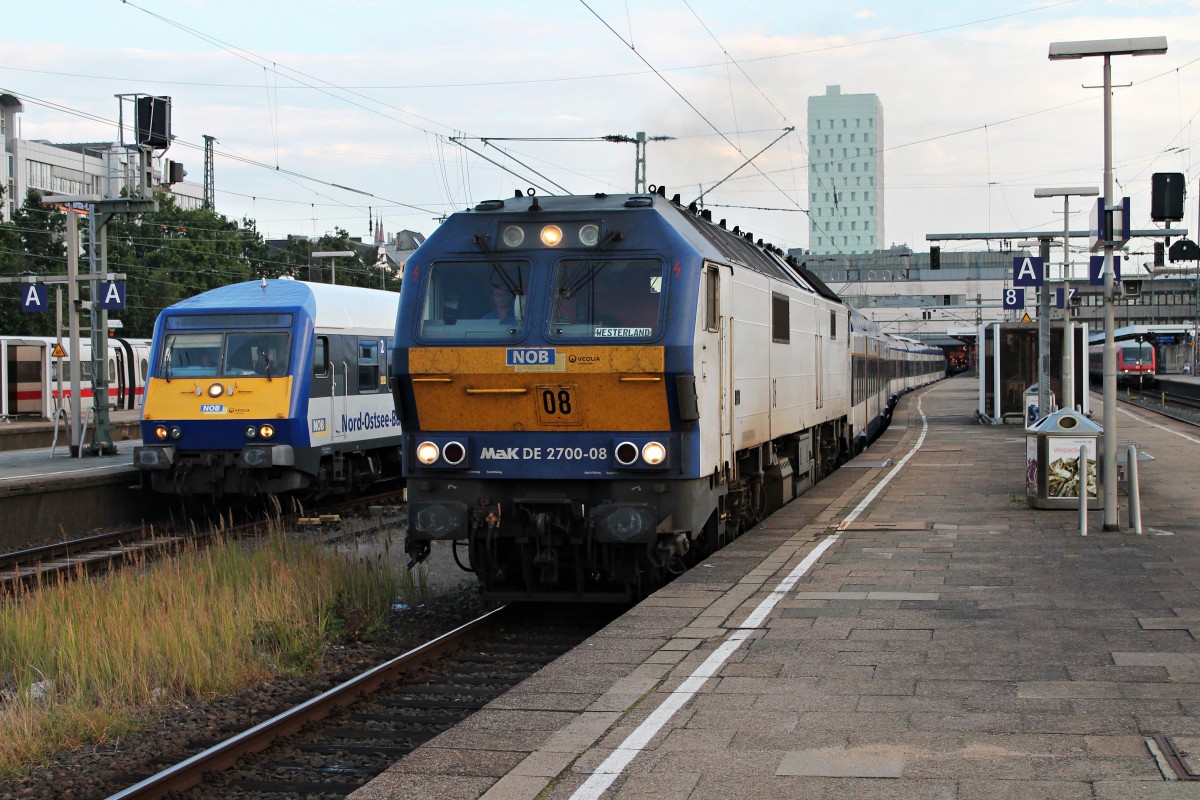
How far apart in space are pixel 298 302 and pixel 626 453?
329 inches

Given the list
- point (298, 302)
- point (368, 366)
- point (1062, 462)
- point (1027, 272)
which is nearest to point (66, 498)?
point (298, 302)

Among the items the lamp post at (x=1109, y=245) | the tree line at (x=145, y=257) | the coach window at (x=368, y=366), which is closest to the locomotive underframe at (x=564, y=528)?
the lamp post at (x=1109, y=245)

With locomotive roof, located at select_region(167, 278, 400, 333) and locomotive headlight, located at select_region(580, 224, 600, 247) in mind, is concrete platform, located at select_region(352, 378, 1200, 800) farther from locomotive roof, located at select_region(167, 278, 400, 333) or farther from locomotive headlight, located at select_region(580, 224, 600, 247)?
locomotive roof, located at select_region(167, 278, 400, 333)

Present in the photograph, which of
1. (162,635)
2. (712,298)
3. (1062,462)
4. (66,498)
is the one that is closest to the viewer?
(162,635)

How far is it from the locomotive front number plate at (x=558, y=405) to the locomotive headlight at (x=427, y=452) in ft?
2.89

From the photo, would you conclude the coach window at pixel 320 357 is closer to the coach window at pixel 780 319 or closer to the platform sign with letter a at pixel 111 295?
the coach window at pixel 780 319

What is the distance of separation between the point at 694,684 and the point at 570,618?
398 cm

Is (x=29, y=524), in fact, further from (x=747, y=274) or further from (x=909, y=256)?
(x=909, y=256)

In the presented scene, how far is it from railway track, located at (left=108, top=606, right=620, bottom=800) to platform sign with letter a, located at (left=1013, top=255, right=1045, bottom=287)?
15.6m

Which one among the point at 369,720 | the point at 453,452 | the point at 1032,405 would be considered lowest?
the point at 369,720

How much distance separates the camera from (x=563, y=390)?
10.0m

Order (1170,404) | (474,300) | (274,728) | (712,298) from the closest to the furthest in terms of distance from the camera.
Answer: (274,728)
(474,300)
(712,298)
(1170,404)

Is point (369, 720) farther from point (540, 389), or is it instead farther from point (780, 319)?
point (780, 319)

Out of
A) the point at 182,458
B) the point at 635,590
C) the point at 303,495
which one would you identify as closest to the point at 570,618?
the point at 635,590
